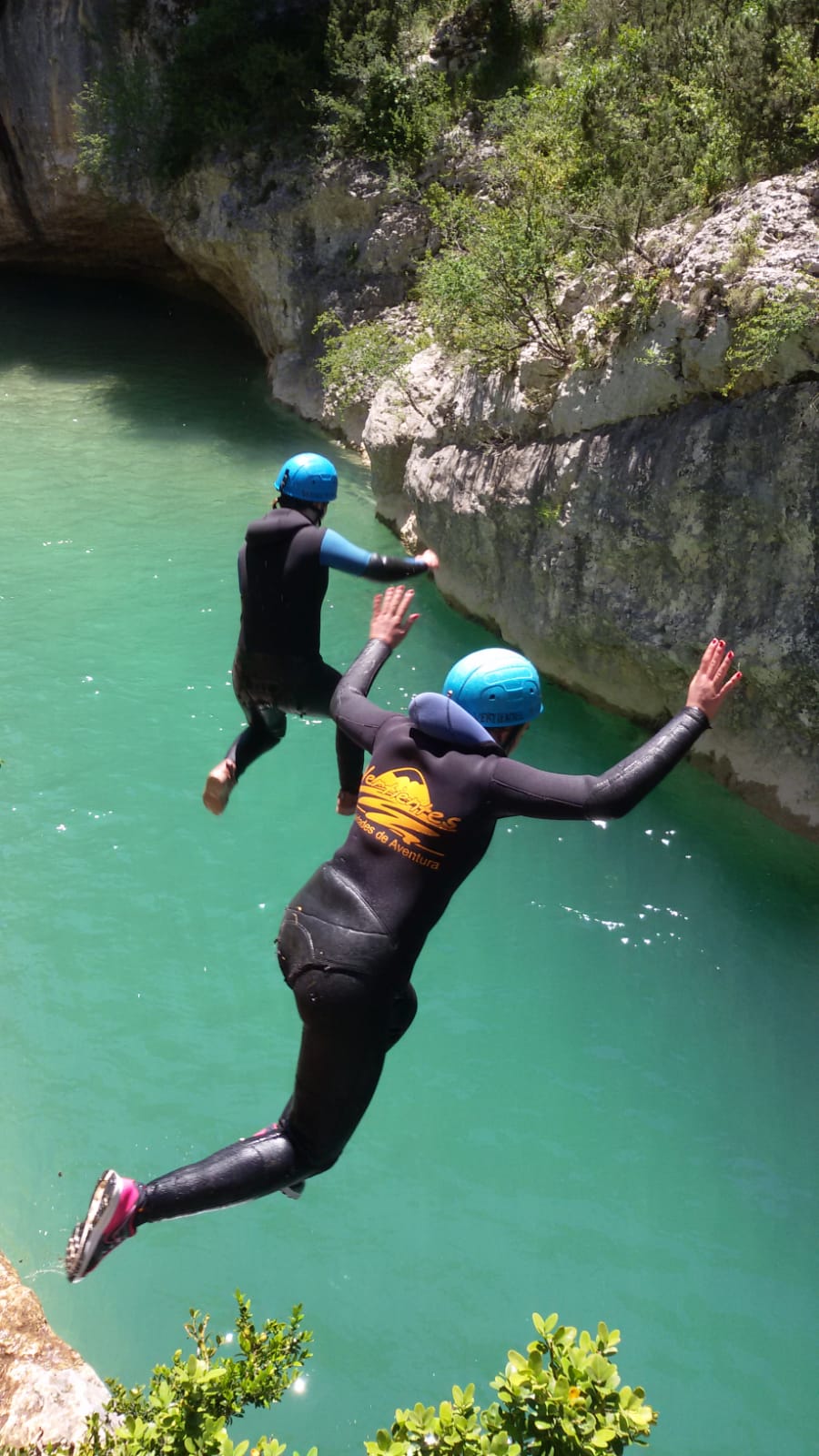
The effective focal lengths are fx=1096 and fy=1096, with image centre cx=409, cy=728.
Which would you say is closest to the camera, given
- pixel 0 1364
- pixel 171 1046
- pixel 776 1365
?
pixel 0 1364

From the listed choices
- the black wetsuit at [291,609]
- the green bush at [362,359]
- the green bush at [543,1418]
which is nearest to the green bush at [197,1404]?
the green bush at [543,1418]

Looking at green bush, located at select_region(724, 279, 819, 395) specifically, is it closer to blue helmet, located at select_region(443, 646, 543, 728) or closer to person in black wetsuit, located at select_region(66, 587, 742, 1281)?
person in black wetsuit, located at select_region(66, 587, 742, 1281)

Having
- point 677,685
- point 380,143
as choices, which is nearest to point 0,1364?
point 677,685

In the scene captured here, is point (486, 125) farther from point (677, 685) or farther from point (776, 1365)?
point (776, 1365)

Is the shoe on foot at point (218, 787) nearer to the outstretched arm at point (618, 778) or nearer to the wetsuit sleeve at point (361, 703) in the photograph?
the wetsuit sleeve at point (361, 703)

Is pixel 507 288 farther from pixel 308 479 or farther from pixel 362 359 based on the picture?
pixel 308 479

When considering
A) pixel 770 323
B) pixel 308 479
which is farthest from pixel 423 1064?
pixel 770 323

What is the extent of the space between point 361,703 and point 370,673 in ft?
0.46

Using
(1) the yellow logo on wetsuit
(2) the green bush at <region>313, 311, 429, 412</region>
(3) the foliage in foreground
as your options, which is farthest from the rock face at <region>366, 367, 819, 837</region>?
(3) the foliage in foreground

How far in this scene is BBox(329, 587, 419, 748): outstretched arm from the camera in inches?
126

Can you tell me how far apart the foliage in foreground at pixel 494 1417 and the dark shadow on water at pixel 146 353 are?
1018cm

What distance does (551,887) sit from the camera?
6.00 meters

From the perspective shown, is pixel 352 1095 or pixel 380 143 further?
pixel 380 143

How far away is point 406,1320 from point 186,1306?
811mm
